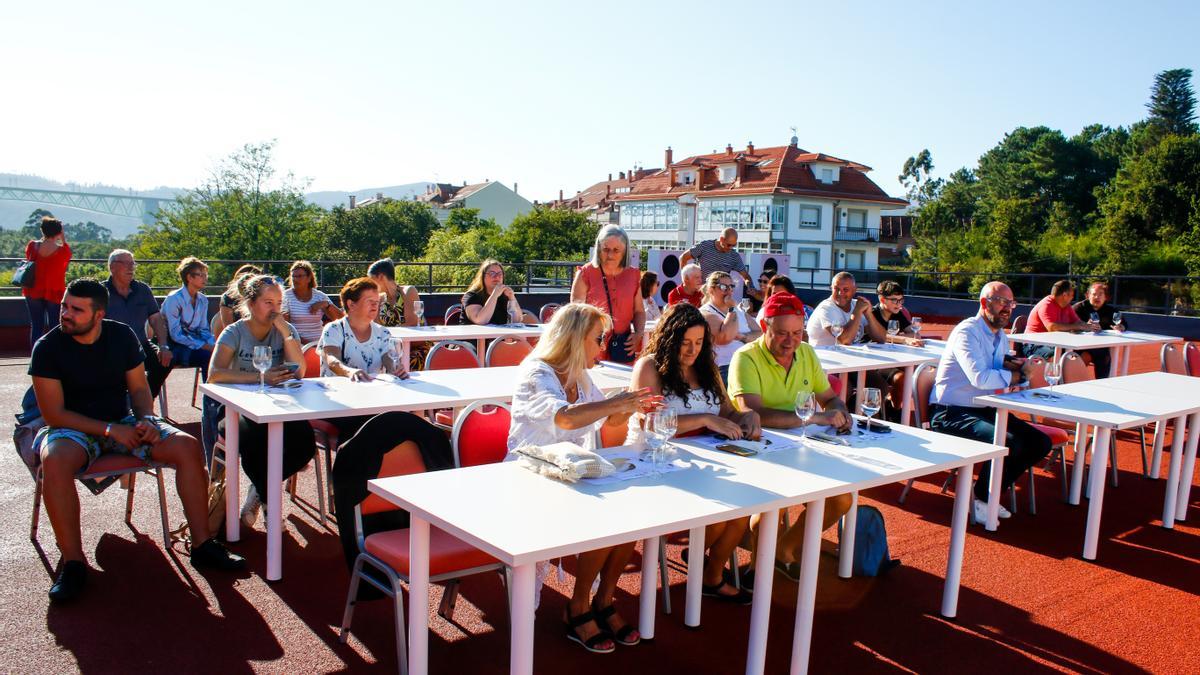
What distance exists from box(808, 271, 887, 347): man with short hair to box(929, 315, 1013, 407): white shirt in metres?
1.53

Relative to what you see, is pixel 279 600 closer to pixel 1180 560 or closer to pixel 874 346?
pixel 1180 560

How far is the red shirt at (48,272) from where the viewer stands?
9.13m

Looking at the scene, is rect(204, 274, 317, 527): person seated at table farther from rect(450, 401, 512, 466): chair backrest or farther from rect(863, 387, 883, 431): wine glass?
rect(863, 387, 883, 431): wine glass

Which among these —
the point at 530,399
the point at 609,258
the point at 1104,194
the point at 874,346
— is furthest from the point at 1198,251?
the point at 530,399

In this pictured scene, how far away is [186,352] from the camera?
6.49m

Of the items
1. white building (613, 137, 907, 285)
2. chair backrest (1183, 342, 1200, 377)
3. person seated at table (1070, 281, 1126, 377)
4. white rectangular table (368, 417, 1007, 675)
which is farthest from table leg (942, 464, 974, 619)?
white building (613, 137, 907, 285)

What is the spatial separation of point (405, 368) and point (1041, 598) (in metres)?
3.32

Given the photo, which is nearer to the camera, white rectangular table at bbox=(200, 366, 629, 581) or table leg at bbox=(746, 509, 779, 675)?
table leg at bbox=(746, 509, 779, 675)

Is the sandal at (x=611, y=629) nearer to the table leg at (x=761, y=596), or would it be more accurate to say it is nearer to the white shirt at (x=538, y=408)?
the table leg at (x=761, y=596)

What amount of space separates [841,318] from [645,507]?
461cm

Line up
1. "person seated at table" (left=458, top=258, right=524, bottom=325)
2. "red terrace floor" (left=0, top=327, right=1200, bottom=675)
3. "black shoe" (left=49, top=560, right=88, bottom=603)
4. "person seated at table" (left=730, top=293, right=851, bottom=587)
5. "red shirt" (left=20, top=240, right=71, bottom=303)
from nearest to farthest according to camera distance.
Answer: "red terrace floor" (left=0, top=327, right=1200, bottom=675) < "black shoe" (left=49, top=560, right=88, bottom=603) < "person seated at table" (left=730, top=293, right=851, bottom=587) < "person seated at table" (left=458, top=258, right=524, bottom=325) < "red shirt" (left=20, top=240, right=71, bottom=303)

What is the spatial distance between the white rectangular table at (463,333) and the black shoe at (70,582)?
2953mm

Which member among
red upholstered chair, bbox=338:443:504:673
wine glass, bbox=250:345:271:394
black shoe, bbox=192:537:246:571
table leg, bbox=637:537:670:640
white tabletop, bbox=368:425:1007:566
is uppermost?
wine glass, bbox=250:345:271:394

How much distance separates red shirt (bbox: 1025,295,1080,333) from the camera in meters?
8.48
